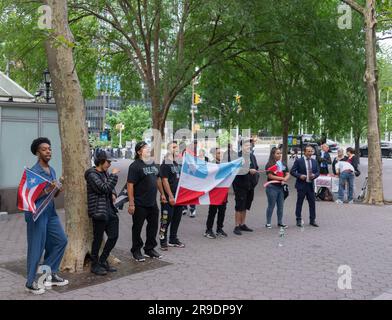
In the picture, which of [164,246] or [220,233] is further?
[220,233]

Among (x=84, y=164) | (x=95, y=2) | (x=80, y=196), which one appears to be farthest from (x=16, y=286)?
(x=95, y=2)

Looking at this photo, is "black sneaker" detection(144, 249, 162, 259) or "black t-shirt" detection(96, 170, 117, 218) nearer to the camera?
"black t-shirt" detection(96, 170, 117, 218)

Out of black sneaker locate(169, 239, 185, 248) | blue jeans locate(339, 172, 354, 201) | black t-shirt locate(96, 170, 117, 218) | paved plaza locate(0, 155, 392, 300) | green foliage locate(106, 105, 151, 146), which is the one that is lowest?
paved plaza locate(0, 155, 392, 300)

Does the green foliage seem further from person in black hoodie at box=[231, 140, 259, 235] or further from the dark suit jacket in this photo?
person in black hoodie at box=[231, 140, 259, 235]

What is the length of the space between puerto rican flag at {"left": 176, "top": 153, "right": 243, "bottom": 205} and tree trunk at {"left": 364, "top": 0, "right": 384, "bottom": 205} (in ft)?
21.6

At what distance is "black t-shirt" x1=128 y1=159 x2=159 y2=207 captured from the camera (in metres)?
7.07

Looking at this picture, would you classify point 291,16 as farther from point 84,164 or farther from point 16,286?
point 16,286

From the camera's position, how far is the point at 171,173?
8.38 meters

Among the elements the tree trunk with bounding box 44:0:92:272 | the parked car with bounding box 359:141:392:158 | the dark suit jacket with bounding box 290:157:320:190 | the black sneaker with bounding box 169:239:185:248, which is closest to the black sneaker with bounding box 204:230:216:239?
the black sneaker with bounding box 169:239:185:248

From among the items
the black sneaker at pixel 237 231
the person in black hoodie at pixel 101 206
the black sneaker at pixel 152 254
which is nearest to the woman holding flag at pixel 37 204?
the person in black hoodie at pixel 101 206

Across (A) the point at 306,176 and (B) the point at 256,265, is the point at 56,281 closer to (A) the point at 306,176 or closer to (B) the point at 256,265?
(B) the point at 256,265

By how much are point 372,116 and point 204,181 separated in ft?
25.7

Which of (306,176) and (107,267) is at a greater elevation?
(306,176)

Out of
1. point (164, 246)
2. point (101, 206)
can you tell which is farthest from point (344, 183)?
point (101, 206)
